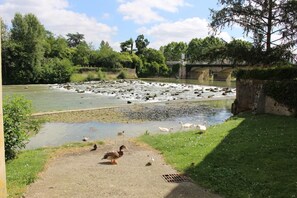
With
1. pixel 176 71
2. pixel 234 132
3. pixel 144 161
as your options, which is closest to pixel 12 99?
pixel 144 161

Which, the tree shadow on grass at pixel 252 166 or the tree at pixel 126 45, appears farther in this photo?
the tree at pixel 126 45

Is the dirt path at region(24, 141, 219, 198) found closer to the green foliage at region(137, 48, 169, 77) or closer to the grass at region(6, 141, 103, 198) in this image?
the grass at region(6, 141, 103, 198)

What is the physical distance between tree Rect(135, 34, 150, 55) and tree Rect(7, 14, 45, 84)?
161 feet

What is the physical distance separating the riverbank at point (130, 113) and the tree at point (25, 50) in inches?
1671

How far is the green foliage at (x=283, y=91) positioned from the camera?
14.3 m

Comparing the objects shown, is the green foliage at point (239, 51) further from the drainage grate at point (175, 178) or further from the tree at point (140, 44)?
the tree at point (140, 44)

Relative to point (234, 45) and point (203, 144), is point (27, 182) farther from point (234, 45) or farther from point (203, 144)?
point (234, 45)

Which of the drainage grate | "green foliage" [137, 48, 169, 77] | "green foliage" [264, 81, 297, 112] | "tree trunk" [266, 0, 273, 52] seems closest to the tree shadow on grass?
the drainage grate

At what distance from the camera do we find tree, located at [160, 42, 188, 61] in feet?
400

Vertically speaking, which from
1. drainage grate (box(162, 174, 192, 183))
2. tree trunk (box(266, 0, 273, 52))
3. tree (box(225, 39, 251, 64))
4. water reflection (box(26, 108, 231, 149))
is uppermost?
tree trunk (box(266, 0, 273, 52))

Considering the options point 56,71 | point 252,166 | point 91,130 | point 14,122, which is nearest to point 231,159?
point 252,166

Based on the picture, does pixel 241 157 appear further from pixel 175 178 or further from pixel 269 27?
pixel 269 27

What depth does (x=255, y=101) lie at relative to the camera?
17.0 m

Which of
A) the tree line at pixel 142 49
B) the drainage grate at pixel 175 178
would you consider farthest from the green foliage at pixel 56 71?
Answer: the drainage grate at pixel 175 178
